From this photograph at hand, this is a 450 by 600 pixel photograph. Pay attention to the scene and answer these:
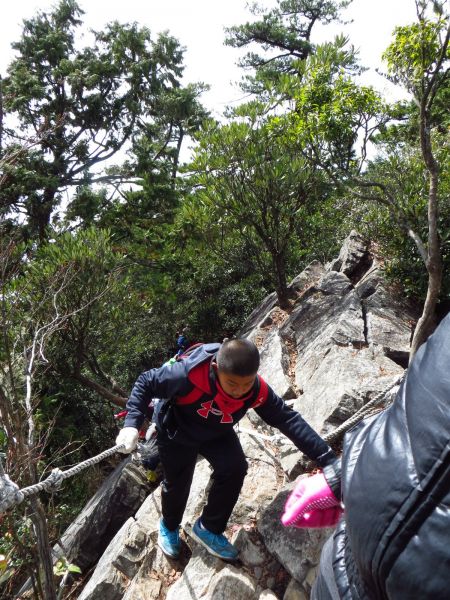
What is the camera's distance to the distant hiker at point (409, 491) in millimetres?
960

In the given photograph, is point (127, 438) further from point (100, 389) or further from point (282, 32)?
point (282, 32)

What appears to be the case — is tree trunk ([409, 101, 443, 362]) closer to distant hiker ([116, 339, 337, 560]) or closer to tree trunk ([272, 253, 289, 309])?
distant hiker ([116, 339, 337, 560])

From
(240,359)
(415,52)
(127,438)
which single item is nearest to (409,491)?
(240,359)

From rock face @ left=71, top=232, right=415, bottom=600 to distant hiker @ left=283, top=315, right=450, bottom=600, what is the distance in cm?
227

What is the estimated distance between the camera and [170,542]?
3734 millimetres

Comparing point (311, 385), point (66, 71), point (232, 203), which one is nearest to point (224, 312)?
point (232, 203)

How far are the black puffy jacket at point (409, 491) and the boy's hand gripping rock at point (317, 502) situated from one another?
887 millimetres

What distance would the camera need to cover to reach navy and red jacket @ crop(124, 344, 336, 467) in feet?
10.1

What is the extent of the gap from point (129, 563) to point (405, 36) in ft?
17.2

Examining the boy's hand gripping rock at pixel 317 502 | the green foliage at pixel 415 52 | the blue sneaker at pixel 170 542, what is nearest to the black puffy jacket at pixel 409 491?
the boy's hand gripping rock at pixel 317 502

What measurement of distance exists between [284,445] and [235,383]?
1.88 metres

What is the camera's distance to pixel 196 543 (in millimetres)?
3666

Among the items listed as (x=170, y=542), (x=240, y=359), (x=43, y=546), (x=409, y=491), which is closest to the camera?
(x=409, y=491)

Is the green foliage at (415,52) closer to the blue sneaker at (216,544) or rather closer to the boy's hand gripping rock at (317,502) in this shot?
the boy's hand gripping rock at (317,502)
